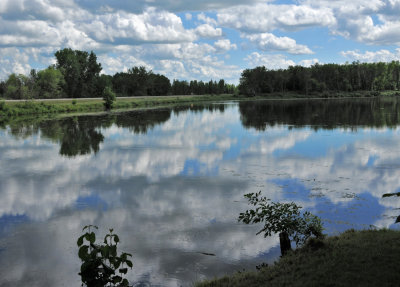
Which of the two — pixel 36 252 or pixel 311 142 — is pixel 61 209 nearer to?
pixel 36 252

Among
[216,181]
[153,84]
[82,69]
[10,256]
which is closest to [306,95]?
[153,84]

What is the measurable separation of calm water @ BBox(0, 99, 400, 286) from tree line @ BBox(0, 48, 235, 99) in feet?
166

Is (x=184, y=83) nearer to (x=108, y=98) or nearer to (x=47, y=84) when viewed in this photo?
(x=47, y=84)

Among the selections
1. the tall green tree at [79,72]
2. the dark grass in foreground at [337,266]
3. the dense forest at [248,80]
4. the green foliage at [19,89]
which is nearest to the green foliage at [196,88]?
the dense forest at [248,80]

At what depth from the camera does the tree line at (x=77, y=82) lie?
79188 mm

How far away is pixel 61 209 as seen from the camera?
1248 centimetres

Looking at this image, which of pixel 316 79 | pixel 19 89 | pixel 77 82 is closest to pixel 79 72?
pixel 77 82

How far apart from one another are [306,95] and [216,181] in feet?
401

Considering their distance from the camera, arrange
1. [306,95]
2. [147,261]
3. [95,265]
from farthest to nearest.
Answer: [306,95] < [147,261] < [95,265]

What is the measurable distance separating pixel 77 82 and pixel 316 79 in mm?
87043

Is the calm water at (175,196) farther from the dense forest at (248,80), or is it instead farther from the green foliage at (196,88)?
the green foliage at (196,88)

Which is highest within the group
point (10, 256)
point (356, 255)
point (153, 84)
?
point (153, 84)

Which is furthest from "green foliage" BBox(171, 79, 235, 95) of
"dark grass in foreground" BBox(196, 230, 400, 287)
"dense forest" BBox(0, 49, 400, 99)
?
"dark grass in foreground" BBox(196, 230, 400, 287)

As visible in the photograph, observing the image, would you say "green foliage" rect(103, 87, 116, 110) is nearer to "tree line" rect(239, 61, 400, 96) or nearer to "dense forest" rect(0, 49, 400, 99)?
"dense forest" rect(0, 49, 400, 99)
